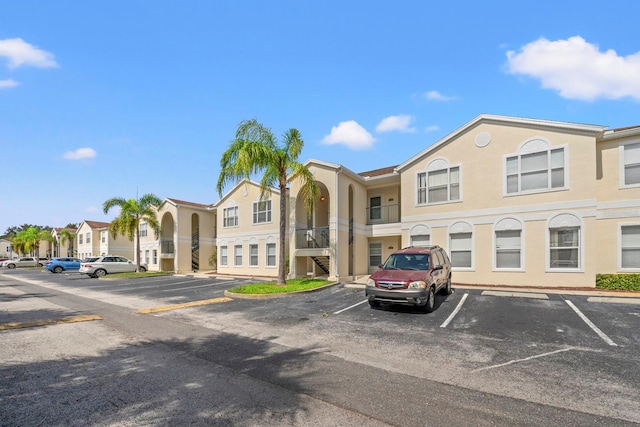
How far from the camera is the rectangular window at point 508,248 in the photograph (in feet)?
50.7

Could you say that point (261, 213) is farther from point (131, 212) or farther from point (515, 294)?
point (515, 294)

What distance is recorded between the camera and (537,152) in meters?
15.2

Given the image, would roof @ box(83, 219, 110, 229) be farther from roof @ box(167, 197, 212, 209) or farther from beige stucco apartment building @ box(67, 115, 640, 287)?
beige stucco apartment building @ box(67, 115, 640, 287)

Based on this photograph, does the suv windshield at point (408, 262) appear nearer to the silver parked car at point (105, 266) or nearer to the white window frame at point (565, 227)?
the white window frame at point (565, 227)

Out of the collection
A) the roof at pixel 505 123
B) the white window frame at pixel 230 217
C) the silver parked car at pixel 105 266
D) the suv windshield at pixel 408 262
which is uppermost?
the roof at pixel 505 123

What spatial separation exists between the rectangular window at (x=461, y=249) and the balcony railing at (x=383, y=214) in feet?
15.7

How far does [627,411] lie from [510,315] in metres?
5.72

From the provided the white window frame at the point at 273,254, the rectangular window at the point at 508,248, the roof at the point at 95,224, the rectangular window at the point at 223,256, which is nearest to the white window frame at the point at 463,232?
the rectangular window at the point at 508,248

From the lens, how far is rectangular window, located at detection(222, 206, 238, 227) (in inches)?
1079

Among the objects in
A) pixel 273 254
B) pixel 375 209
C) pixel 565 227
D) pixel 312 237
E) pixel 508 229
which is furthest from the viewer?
pixel 273 254

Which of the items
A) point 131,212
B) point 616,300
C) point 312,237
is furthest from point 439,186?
point 131,212

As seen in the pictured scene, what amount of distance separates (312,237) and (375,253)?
4.77 meters

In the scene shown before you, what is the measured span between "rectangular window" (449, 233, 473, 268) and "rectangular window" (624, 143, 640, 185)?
6817 millimetres

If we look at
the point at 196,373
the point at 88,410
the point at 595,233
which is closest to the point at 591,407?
the point at 196,373
